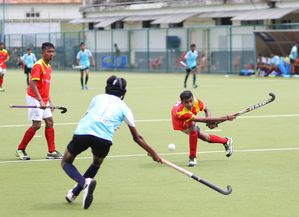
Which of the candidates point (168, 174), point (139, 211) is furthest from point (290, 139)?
point (139, 211)

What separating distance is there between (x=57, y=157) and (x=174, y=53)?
30238mm

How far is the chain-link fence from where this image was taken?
115 feet

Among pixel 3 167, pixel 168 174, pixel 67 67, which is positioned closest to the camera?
pixel 168 174

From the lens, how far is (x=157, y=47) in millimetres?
40625

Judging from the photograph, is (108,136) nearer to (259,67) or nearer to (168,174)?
(168,174)

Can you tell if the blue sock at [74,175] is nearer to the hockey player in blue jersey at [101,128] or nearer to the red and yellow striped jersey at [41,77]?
the hockey player in blue jersey at [101,128]

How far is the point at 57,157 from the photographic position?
893 centimetres

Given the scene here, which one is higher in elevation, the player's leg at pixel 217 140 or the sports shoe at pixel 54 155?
the player's leg at pixel 217 140

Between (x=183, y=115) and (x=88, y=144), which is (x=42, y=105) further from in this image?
(x=88, y=144)

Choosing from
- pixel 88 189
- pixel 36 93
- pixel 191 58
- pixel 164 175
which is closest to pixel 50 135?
pixel 36 93

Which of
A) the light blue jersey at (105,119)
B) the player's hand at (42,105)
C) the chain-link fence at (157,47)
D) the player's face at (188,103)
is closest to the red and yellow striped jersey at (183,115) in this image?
the player's face at (188,103)

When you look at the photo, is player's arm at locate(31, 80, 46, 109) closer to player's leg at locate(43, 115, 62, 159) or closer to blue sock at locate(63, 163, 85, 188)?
player's leg at locate(43, 115, 62, 159)

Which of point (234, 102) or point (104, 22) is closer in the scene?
point (234, 102)

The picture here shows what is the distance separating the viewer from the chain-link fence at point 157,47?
3500 centimetres
